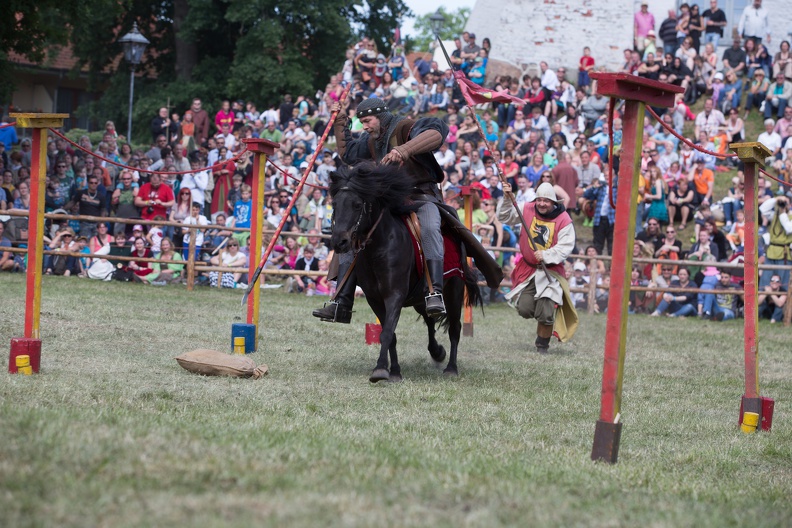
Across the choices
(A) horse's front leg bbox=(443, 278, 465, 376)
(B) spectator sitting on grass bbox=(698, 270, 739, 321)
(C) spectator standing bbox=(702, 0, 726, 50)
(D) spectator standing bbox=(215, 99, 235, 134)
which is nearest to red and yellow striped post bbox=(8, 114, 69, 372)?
(A) horse's front leg bbox=(443, 278, 465, 376)

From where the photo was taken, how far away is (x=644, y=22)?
1093 inches

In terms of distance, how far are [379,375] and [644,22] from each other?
21.5 metres

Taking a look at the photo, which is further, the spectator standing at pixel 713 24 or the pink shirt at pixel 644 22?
the pink shirt at pixel 644 22

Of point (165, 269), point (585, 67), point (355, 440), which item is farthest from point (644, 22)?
point (355, 440)

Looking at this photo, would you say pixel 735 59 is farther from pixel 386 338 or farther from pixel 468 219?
pixel 386 338

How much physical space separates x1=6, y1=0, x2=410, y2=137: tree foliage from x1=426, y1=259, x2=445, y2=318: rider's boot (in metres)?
23.8

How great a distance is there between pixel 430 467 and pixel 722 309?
13474 millimetres

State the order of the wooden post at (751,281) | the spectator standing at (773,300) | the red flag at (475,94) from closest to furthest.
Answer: the wooden post at (751,281)
the red flag at (475,94)
the spectator standing at (773,300)

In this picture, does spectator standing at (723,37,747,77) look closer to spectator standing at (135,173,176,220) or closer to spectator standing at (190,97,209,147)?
spectator standing at (190,97,209,147)

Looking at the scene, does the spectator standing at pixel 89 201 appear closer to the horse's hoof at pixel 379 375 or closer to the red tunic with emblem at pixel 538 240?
the red tunic with emblem at pixel 538 240

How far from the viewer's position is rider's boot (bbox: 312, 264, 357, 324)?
9.07 metres

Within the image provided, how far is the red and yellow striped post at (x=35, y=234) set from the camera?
7.85 metres

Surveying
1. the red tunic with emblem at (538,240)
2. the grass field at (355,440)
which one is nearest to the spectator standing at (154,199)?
the grass field at (355,440)

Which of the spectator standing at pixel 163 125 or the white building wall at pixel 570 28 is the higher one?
the white building wall at pixel 570 28
